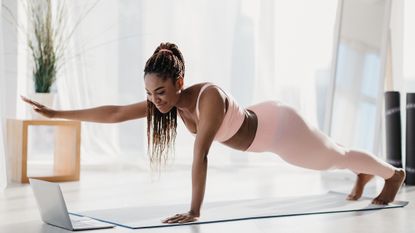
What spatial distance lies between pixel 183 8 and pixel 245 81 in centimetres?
75

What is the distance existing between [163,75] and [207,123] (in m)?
0.26

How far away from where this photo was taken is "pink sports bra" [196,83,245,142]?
2975mm

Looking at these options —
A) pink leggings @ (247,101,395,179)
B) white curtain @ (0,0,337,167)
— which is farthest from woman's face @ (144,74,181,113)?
white curtain @ (0,0,337,167)

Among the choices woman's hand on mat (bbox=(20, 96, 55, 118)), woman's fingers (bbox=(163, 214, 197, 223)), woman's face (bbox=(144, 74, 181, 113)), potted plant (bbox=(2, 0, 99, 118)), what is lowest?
woman's fingers (bbox=(163, 214, 197, 223))

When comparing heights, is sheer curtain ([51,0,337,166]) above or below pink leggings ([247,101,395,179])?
above

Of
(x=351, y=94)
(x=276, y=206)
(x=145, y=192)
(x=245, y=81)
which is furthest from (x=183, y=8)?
(x=276, y=206)

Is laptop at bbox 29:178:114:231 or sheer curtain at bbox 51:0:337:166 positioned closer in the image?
laptop at bbox 29:178:114:231

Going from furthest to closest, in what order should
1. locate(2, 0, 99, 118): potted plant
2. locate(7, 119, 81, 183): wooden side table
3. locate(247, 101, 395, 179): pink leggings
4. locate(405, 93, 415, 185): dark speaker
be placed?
locate(405, 93, 415, 185): dark speaker < locate(2, 0, 99, 118): potted plant < locate(7, 119, 81, 183): wooden side table < locate(247, 101, 395, 179): pink leggings

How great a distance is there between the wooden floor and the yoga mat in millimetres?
83

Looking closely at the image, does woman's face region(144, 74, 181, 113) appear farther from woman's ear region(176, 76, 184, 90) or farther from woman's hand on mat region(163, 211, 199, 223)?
woman's hand on mat region(163, 211, 199, 223)

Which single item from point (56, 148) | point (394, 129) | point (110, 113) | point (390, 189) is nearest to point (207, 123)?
point (110, 113)

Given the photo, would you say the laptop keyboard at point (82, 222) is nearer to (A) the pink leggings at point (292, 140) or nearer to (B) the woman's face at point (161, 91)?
(B) the woman's face at point (161, 91)

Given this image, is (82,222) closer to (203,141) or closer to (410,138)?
(203,141)

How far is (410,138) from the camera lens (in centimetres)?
468
